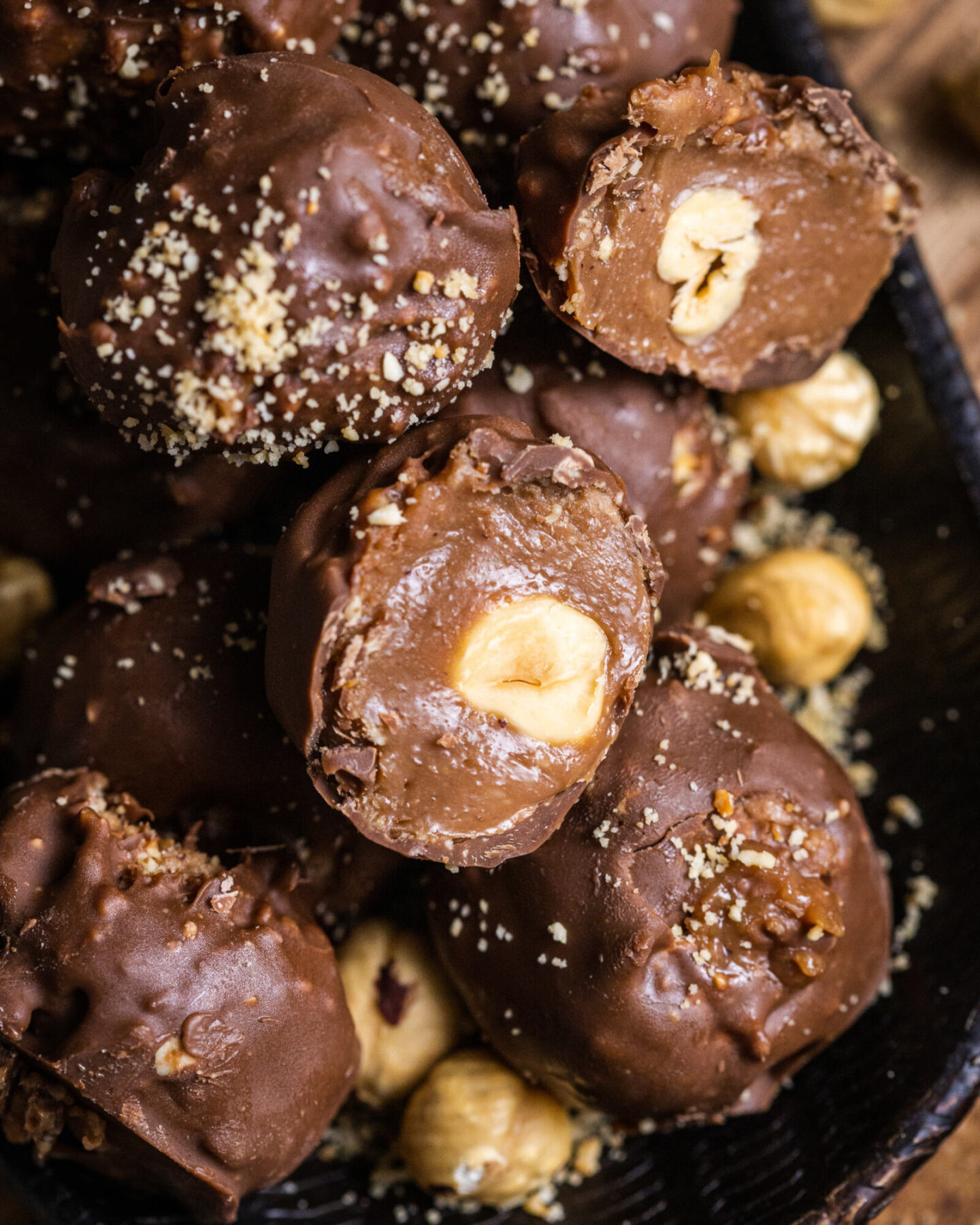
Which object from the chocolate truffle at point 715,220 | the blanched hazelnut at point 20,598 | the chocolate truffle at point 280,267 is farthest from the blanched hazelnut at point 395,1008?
the chocolate truffle at point 715,220

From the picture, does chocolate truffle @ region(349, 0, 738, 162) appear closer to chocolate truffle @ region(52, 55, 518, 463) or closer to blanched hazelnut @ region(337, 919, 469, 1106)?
chocolate truffle @ region(52, 55, 518, 463)

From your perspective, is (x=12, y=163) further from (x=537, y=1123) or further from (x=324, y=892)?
(x=537, y=1123)

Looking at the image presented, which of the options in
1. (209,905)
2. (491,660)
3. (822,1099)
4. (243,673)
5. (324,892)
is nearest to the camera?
(491,660)

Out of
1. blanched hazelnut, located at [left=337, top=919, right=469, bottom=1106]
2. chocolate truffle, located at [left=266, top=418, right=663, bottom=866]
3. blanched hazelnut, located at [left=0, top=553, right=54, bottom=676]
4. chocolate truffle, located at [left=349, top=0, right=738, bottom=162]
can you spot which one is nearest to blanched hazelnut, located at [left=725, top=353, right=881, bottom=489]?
chocolate truffle, located at [left=349, top=0, right=738, bottom=162]

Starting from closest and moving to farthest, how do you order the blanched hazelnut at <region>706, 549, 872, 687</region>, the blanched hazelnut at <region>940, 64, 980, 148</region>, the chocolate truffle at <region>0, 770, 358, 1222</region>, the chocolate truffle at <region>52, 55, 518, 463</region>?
1. the chocolate truffle at <region>52, 55, 518, 463</region>
2. the chocolate truffle at <region>0, 770, 358, 1222</region>
3. the blanched hazelnut at <region>706, 549, 872, 687</region>
4. the blanched hazelnut at <region>940, 64, 980, 148</region>

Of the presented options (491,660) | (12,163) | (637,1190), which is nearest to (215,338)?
(491,660)

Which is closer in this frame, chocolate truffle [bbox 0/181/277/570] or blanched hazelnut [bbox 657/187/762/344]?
blanched hazelnut [bbox 657/187/762/344]

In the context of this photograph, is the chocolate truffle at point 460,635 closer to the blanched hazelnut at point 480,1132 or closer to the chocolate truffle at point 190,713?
the chocolate truffle at point 190,713
